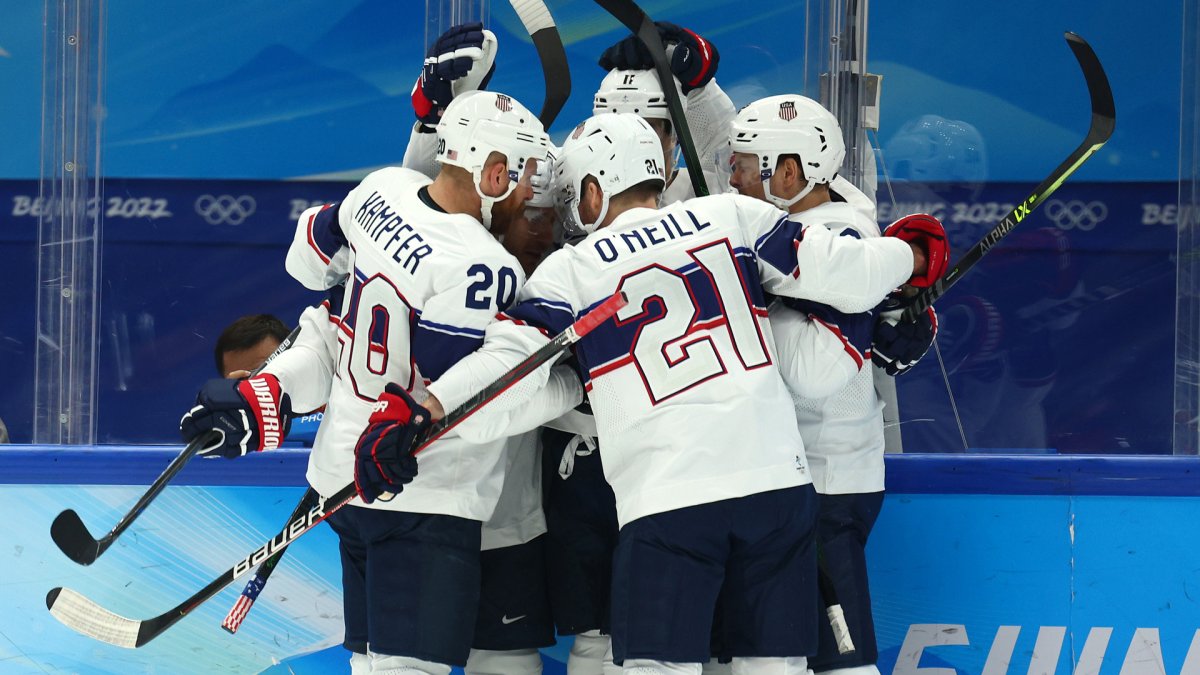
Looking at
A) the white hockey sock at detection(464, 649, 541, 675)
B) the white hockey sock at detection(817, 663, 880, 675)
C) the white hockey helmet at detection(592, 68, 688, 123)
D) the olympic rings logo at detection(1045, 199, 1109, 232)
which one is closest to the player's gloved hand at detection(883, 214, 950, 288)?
the white hockey helmet at detection(592, 68, 688, 123)

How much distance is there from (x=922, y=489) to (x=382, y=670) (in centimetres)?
122

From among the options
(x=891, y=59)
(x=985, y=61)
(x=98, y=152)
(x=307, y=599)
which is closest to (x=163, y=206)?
(x=98, y=152)

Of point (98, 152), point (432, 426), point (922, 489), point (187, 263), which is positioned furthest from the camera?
point (187, 263)

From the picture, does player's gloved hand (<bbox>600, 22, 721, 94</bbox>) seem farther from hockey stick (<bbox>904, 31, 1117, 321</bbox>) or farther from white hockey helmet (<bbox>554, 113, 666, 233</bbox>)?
hockey stick (<bbox>904, 31, 1117, 321</bbox>)

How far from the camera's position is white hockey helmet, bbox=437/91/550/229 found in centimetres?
243

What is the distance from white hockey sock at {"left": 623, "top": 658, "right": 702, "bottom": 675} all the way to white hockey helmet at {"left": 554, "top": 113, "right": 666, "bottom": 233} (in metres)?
0.80

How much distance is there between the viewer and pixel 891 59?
12.9 feet

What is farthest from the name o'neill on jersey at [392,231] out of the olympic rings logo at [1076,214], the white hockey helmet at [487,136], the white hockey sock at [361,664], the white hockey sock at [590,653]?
the olympic rings logo at [1076,214]

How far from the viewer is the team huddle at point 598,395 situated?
2256 mm

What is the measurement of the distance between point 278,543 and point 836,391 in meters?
1.08

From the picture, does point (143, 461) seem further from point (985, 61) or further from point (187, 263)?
A: point (985, 61)

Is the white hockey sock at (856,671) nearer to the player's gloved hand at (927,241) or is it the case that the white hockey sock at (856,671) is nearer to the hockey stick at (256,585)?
the player's gloved hand at (927,241)

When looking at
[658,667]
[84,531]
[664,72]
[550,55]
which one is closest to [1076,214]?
[664,72]

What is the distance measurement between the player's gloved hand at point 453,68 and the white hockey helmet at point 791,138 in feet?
1.75
